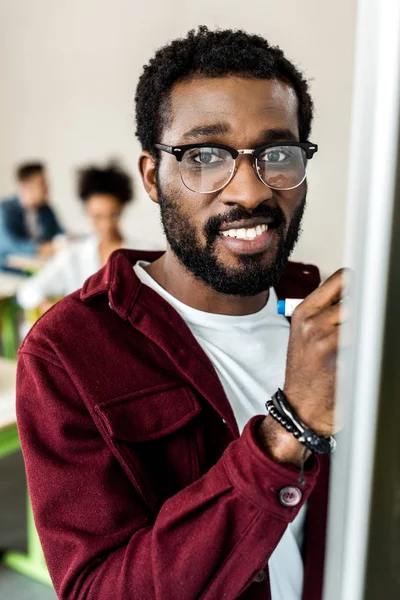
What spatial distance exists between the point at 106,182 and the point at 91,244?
295 millimetres

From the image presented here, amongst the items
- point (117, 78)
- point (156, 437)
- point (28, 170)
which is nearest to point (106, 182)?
point (117, 78)

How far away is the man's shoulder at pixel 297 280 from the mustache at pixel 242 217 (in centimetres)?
20

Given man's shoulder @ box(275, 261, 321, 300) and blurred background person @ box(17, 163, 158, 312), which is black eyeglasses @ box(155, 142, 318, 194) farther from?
blurred background person @ box(17, 163, 158, 312)

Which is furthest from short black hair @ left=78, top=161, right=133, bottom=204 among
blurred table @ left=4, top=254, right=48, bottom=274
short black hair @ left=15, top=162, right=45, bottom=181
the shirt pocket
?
the shirt pocket

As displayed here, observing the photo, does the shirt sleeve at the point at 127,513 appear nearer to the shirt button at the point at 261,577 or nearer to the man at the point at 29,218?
the shirt button at the point at 261,577

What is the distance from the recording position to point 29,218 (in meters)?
3.21

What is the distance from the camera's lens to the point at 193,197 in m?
0.77

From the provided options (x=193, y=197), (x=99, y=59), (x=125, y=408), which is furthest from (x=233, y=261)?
(x=99, y=59)

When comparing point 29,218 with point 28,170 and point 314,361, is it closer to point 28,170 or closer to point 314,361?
point 28,170

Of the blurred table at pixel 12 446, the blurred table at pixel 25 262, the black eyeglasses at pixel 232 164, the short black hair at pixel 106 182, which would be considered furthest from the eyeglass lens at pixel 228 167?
the blurred table at pixel 25 262

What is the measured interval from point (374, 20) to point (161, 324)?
51 centimetres

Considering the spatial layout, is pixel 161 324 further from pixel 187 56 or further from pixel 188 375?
pixel 187 56

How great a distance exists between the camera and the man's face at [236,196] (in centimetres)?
72

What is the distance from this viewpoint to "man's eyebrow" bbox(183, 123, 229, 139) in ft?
2.40
